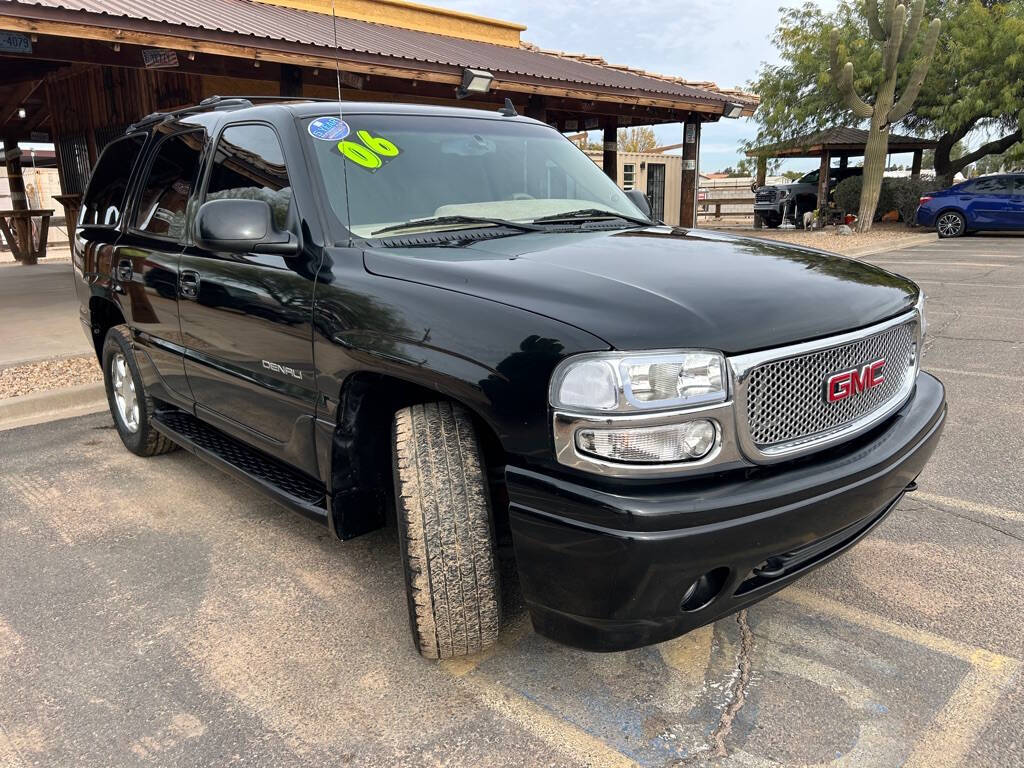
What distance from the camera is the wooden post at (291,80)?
369 inches

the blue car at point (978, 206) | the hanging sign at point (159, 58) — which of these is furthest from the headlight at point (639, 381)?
the blue car at point (978, 206)

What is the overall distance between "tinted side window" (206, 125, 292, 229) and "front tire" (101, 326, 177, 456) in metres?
1.29

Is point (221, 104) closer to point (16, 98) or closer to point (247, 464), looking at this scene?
point (247, 464)

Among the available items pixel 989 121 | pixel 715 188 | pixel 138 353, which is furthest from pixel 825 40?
pixel 138 353

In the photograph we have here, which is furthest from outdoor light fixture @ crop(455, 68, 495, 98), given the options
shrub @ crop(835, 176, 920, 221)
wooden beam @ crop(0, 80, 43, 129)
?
shrub @ crop(835, 176, 920, 221)

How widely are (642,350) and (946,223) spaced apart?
21.0m

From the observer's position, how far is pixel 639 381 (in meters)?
1.97

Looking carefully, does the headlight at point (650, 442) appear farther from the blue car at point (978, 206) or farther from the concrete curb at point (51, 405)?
the blue car at point (978, 206)

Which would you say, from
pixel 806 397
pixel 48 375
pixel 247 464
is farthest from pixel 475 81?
pixel 806 397

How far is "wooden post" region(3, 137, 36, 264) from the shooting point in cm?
1617


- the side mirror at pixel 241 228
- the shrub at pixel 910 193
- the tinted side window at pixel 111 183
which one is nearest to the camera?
the side mirror at pixel 241 228

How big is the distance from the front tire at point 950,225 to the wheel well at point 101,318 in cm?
2004

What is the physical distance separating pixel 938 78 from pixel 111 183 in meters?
24.3

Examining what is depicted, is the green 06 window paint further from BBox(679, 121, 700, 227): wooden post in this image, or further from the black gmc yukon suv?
BBox(679, 121, 700, 227): wooden post
